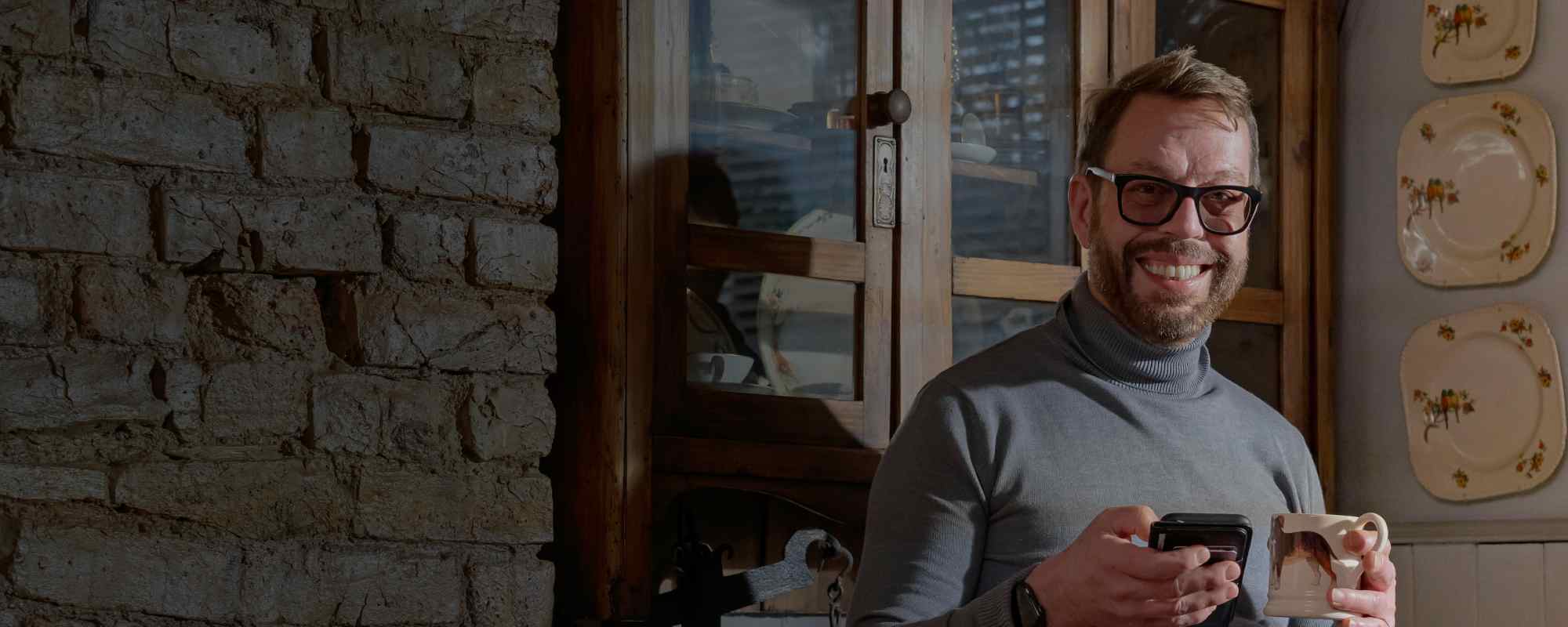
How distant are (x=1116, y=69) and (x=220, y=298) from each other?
1.19 metres

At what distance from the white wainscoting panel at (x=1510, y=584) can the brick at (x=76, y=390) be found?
167 cm

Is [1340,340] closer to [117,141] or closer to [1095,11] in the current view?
[1095,11]


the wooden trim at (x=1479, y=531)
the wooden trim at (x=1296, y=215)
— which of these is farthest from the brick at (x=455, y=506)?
the wooden trim at (x=1479, y=531)

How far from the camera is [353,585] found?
5.06ft

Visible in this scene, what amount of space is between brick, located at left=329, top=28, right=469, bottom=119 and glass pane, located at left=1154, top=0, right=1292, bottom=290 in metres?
1.11

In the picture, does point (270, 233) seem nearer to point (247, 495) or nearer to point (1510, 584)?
point (247, 495)

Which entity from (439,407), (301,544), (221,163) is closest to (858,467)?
(439,407)

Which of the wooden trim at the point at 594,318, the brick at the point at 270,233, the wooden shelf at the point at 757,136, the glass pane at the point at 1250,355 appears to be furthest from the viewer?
the glass pane at the point at 1250,355

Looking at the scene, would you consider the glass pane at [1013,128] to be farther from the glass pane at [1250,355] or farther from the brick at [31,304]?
the brick at [31,304]

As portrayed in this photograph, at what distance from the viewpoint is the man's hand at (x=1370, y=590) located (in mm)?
1447

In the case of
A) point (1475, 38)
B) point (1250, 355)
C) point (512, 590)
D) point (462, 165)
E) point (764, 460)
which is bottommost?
point (512, 590)

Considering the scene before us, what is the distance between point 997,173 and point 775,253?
36 cm

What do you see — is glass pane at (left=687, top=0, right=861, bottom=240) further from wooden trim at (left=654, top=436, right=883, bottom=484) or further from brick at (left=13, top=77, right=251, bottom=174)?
brick at (left=13, top=77, right=251, bottom=174)

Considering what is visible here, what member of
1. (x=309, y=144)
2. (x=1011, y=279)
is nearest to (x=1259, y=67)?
(x=1011, y=279)
